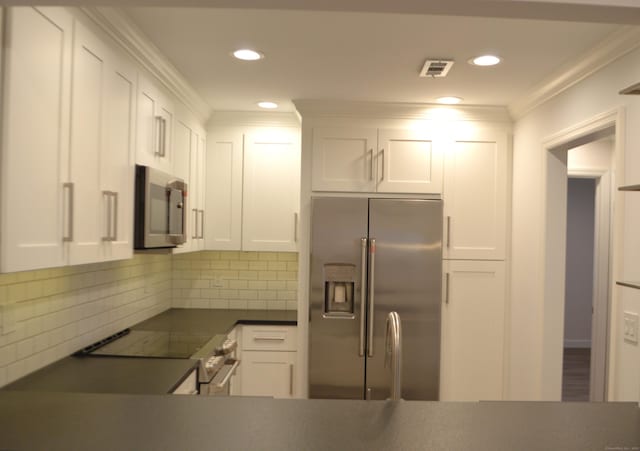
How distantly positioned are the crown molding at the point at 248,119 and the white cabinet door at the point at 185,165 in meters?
0.44

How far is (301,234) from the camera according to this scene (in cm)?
340

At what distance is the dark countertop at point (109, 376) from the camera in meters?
1.89

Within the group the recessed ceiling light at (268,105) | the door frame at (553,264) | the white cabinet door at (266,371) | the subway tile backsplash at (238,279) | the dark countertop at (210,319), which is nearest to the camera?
the door frame at (553,264)

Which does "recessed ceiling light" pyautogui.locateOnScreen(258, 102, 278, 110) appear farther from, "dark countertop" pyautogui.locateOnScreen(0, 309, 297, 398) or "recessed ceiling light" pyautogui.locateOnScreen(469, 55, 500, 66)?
"dark countertop" pyautogui.locateOnScreen(0, 309, 297, 398)

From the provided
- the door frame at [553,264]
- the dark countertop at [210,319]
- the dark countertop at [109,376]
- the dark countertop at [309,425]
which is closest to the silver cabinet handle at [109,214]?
the dark countertop at [109,376]

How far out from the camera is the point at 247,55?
8.31 ft

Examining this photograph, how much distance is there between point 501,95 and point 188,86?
1995 mm

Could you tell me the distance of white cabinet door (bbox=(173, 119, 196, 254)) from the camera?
10.0 feet

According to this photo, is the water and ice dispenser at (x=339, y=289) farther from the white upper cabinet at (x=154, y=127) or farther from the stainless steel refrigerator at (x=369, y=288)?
the white upper cabinet at (x=154, y=127)

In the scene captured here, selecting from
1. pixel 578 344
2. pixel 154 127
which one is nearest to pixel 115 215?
pixel 154 127

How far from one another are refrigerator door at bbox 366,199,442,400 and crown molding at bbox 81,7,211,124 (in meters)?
1.41

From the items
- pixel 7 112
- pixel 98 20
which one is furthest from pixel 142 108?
pixel 7 112

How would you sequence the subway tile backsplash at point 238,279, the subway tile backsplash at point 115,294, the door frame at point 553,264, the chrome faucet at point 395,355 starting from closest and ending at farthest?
the chrome faucet at point 395,355, the subway tile backsplash at point 115,294, the door frame at point 553,264, the subway tile backsplash at point 238,279

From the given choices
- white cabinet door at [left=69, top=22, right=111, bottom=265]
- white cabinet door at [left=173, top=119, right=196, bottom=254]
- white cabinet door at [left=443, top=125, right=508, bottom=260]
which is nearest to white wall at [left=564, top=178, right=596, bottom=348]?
white cabinet door at [left=443, top=125, right=508, bottom=260]
